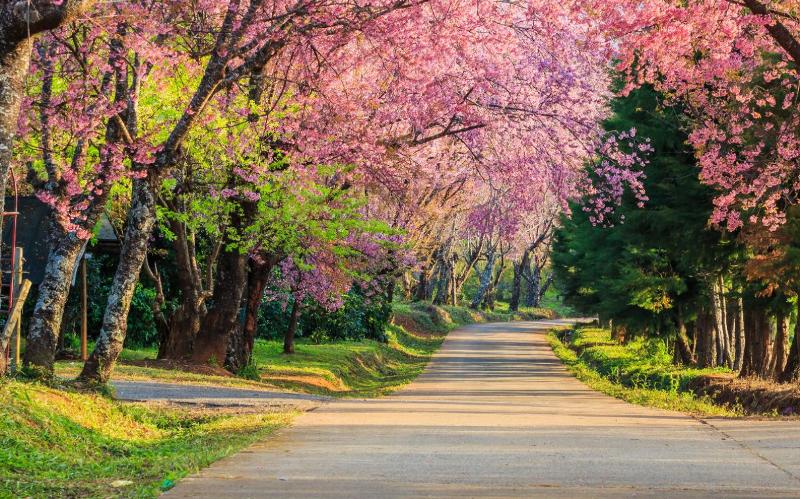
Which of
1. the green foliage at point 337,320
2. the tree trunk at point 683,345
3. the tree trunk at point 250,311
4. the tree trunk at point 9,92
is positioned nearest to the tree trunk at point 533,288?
the green foliage at point 337,320

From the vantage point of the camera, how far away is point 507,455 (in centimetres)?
1106

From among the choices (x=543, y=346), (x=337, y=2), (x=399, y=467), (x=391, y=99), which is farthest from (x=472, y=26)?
(x=543, y=346)

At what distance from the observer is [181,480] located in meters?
8.86

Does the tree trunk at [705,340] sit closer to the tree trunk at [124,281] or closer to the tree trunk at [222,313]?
the tree trunk at [222,313]

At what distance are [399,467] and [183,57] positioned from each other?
10.6 m

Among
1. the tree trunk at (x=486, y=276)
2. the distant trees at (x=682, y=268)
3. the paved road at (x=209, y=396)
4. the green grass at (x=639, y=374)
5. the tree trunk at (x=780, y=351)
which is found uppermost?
the tree trunk at (x=486, y=276)

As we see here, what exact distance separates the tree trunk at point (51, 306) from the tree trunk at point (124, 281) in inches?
23.4

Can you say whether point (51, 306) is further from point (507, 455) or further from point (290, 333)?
point (290, 333)

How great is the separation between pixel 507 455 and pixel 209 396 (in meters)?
7.81

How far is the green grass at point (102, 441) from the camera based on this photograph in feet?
30.3

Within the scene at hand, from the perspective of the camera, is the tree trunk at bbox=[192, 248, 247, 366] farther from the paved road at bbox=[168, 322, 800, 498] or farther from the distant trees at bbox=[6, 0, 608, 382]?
the paved road at bbox=[168, 322, 800, 498]

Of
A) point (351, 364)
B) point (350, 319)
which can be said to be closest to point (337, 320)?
point (350, 319)

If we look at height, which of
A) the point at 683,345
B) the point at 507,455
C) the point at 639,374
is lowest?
the point at 507,455

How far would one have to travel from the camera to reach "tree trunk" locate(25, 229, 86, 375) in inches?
608
